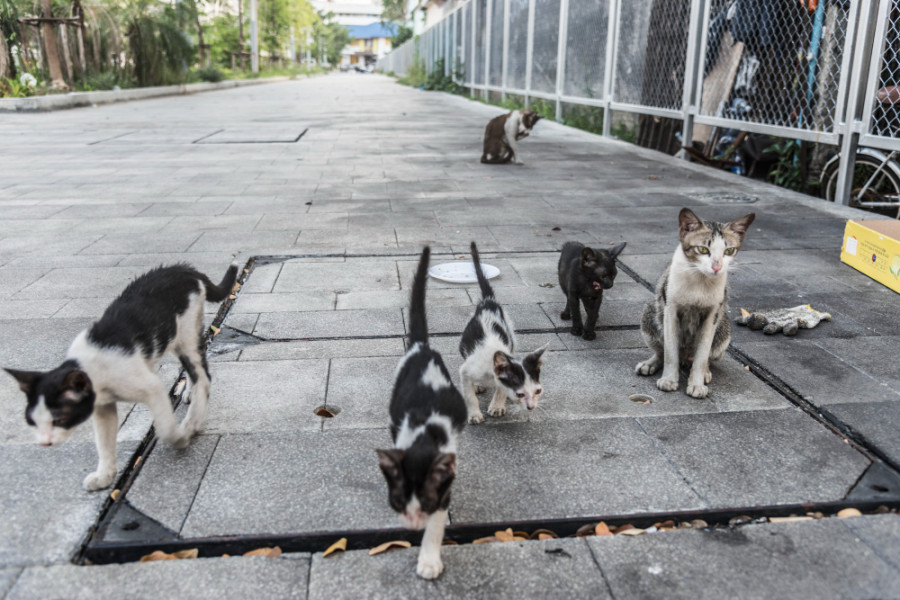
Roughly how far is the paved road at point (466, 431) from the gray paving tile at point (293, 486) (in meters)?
0.01

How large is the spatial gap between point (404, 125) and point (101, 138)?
21.6ft

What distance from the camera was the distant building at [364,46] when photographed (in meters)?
163

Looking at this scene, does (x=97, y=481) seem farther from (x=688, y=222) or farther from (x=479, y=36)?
(x=479, y=36)

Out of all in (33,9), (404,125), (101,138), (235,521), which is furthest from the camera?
(33,9)

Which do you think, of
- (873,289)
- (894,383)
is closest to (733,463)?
(894,383)

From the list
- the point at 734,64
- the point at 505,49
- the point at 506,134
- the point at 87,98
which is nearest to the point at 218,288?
the point at 506,134

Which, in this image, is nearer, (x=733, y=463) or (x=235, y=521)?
(x=235, y=521)

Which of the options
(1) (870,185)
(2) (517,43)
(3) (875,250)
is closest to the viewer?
(3) (875,250)

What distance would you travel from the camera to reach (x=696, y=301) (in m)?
3.25

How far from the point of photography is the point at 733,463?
2.71 metres

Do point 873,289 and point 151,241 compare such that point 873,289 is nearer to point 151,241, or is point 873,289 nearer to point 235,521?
point 235,521

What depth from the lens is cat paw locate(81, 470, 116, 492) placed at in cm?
253

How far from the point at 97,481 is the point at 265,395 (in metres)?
0.89

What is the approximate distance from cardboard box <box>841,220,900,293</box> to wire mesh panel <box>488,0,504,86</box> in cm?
1752
